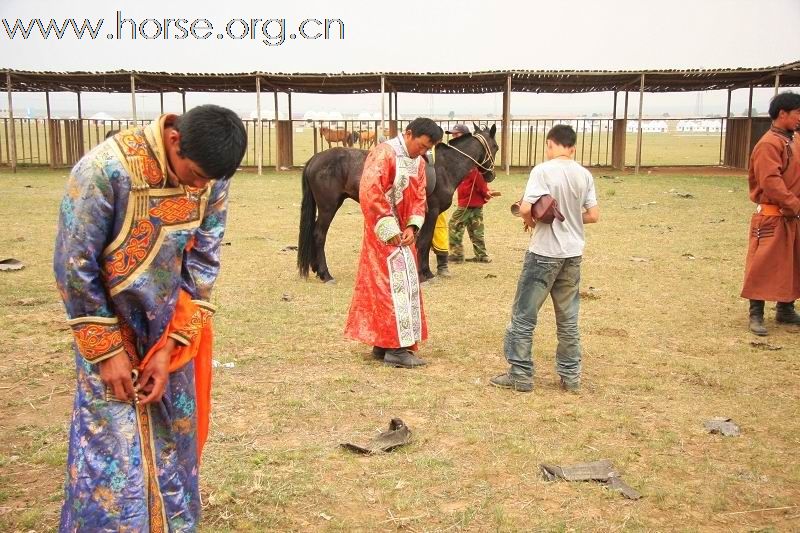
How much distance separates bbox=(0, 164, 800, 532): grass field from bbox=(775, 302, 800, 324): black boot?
0.13m

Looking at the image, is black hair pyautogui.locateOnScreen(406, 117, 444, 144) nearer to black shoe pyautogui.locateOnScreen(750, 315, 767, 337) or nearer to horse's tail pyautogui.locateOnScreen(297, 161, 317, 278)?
horse's tail pyautogui.locateOnScreen(297, 161, 317, 278)

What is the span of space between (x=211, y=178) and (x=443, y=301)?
534cm

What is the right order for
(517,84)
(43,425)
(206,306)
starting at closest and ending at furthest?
(206,306) < (43,425) < (517,84)

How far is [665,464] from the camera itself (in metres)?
3.85

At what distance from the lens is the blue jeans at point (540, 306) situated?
475 cm

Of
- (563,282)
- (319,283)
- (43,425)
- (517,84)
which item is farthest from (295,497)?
(517,84)

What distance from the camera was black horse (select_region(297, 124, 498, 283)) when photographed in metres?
8.11

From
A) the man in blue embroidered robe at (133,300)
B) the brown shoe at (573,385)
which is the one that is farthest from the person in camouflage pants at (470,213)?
the man in blue embroidered robe at (133,300)

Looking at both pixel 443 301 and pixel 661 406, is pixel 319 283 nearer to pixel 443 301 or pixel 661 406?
pixel 443 301

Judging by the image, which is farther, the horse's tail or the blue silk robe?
the horse's tail

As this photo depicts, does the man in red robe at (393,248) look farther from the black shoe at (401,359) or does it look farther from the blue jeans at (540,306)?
the blue jeans at (540,306)

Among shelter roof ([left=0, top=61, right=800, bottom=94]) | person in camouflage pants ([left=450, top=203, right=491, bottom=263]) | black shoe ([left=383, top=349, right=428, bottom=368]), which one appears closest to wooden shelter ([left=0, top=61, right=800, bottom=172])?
shelter roof ([left=0, top=61, right=800, bottom=94])

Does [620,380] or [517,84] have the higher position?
[517,84]

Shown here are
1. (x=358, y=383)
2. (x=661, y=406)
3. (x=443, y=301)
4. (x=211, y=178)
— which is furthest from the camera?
(x=443, y=301)
